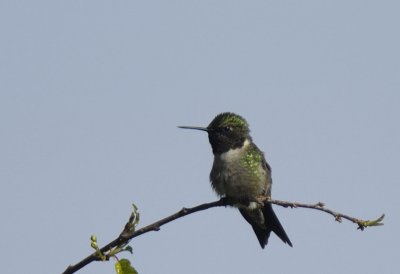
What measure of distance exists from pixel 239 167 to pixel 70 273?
4.88 metres

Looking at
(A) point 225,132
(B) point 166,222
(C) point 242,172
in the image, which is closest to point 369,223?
(B) point 166,222

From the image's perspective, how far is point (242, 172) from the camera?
751 centimetres

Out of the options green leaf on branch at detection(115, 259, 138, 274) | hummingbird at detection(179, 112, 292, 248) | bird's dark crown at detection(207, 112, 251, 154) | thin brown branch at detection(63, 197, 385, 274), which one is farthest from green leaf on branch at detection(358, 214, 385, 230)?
bird's dark crown at detection(207, 112, 251, 154)

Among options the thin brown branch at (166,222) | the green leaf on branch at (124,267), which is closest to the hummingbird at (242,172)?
the thin brown branch at (166,222)

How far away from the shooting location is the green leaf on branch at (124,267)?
3.28 m

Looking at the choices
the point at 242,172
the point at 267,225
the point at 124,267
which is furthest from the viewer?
the point at 267,225

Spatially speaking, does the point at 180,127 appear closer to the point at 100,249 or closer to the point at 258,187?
the point at 258,187

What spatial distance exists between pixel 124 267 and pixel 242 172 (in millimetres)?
4300

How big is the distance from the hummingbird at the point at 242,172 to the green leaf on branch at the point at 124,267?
12.5ft

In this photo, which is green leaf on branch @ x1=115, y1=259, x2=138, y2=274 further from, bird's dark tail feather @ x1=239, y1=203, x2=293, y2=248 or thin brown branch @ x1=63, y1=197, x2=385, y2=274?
bird's dark tail feather @ x1=239, y1=203, x2=293, y2=248

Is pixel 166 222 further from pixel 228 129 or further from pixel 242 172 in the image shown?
pixel 228 129

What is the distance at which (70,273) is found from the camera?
284 centimetres

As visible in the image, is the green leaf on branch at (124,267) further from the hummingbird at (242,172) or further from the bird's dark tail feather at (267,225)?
the bird's dark tail feather at (267,225)

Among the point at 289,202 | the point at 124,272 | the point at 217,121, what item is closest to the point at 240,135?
the point at 217,121
